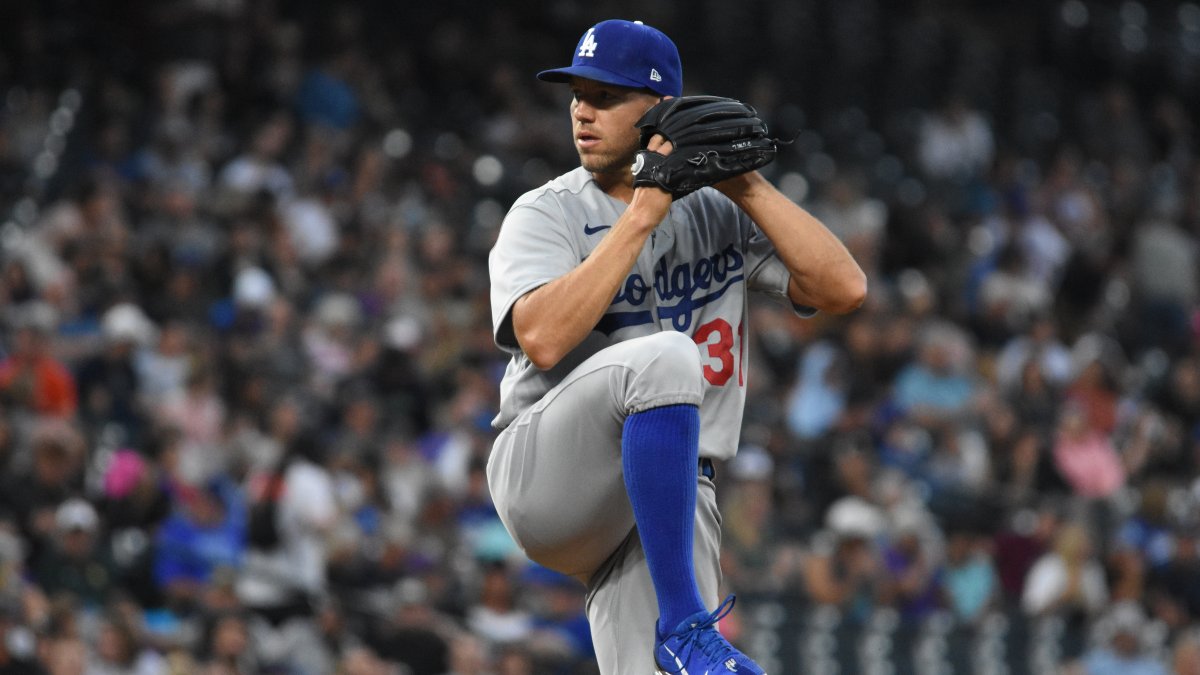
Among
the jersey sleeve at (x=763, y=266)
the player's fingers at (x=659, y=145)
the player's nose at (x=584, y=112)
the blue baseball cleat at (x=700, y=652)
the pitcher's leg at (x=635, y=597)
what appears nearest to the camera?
the blue baseball cleat at (x=700, y=652)

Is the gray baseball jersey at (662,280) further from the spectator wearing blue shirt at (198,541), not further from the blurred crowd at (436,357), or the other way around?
the spectator wearing blue shirt at (198,541)

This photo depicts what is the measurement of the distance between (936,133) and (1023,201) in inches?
43.1

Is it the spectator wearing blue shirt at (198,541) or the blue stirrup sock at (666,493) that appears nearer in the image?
the blue stirrup sock at (666,493)

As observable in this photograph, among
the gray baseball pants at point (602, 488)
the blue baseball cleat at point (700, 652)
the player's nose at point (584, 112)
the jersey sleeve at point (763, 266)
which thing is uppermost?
the player's nose at point (584, 112)

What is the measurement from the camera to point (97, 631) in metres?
7.79

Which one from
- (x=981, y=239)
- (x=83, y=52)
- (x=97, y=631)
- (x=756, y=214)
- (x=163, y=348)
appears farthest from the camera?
(x=981, y=239)

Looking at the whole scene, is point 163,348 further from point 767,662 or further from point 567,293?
point 567,293

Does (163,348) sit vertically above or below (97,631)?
above

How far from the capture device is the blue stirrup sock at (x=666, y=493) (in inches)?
138

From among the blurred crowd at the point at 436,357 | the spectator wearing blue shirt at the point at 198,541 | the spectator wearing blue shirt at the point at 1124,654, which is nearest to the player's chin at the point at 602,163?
the blurred crowd at the point at 436,357

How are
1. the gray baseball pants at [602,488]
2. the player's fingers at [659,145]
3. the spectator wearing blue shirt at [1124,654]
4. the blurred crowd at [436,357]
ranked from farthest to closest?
the spectator wearing blue shirt at [1124,654], the blurred crowd at [436,357], the player's fingers at [659,145], the gray baseball pants at [602,488]

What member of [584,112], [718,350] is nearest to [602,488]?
[718,350]

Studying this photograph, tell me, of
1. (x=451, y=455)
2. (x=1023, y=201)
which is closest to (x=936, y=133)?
(x=1023, y=201)

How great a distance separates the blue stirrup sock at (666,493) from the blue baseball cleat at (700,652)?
0.09ft
